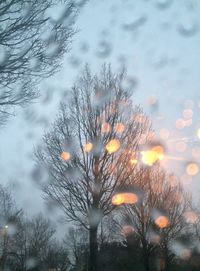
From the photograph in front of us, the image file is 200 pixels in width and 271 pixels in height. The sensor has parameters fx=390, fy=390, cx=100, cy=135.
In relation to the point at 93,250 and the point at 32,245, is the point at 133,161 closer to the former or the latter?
the point at 93,250

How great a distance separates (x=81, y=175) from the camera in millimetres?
13773

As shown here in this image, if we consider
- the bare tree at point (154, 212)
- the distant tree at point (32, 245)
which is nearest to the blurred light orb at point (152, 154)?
the bare tree at point (154, 212)

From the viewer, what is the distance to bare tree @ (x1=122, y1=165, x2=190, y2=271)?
2131cm

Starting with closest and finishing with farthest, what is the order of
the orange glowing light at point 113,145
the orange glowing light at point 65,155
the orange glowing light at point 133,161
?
the orange glowing light at point 113,145 → the orange glowing light at point 65,155 → the orange glowing light at point 133,161

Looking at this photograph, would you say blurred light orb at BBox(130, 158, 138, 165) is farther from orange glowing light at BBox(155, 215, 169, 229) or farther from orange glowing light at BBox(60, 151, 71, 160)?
orange glowing light at BBox(155, 215, 169, 229)

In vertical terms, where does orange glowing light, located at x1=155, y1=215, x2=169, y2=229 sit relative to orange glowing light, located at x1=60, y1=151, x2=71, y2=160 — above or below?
below

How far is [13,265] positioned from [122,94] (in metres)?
53.3

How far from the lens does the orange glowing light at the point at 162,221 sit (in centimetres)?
2322

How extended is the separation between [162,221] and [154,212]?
2282 mm

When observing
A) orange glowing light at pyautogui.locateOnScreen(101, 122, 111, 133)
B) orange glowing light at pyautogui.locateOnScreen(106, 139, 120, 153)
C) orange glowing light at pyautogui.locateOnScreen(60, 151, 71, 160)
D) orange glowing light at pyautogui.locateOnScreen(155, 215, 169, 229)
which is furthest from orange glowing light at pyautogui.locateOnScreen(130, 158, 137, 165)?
orange glowing light at pyautogui.locateOnScreen(155, 215, 169, 229)

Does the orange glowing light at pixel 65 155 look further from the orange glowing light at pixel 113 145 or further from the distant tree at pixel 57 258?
the distant tree at pixel 57 258

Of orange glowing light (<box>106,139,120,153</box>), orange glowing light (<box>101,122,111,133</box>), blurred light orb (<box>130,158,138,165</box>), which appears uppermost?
orange glowing light (<box>101,122,111,133</box>)

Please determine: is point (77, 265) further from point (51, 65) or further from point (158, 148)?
point (51, 65)

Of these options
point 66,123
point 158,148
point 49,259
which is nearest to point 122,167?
point 66,123
